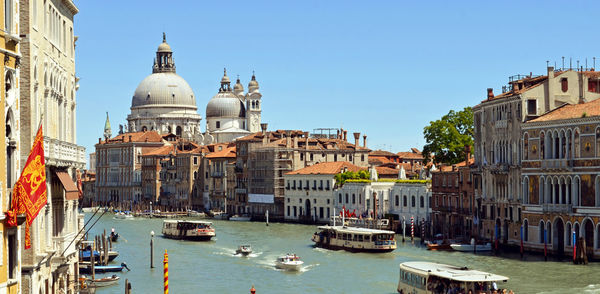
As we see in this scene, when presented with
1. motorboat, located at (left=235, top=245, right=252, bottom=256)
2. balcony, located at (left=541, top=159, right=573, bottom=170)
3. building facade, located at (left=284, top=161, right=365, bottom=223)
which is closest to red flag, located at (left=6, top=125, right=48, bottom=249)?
balcony, located at (left=541, top=159, right=573, bottom=170)

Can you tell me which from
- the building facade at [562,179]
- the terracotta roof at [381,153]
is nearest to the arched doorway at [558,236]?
the building facade at [562,179]

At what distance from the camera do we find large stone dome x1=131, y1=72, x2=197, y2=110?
378ft

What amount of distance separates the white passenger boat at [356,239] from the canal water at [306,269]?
0.53m

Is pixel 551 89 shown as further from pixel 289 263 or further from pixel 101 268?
pixel 101 268

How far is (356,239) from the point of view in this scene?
43344mm

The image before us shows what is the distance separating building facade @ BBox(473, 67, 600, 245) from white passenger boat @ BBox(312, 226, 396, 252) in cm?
468

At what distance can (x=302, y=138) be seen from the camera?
249 ft

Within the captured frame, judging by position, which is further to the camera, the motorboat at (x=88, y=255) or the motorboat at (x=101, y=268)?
the motorboat at (x=88, y=255)

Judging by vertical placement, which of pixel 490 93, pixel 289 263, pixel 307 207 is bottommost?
pixel 289 263

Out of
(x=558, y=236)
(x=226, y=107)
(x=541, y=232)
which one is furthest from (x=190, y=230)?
(x=226, y=107)

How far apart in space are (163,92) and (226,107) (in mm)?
7676

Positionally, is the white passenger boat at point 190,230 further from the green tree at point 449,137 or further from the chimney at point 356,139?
the chimney at point 356,139

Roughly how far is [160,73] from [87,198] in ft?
54.2

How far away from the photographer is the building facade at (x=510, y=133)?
135ft
